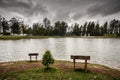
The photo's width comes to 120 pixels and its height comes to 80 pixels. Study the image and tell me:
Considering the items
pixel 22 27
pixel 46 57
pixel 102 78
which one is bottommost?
pixel 102 78

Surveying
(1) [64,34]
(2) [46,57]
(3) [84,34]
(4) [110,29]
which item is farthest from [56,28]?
(2) [46,57]

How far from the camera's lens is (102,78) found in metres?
10.1

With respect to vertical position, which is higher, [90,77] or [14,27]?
[14,27]

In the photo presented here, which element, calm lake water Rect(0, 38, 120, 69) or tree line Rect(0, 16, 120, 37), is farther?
tree line Rect(0, 16, 120, 37)

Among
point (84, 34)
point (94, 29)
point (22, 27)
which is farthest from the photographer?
point (84, 34)

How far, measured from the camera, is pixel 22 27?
112562mm

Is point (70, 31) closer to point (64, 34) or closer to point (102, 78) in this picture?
point (64, 34)

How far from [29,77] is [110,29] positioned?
13816 centimetres

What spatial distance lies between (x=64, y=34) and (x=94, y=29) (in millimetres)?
40355

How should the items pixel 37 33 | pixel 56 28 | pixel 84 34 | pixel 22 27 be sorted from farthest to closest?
pixel 56 28, pixel 84 34, pixel 37 33, pixel 22 27

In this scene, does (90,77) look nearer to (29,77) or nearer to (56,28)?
(29,77)

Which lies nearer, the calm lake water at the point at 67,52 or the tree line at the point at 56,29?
the calm lake water at the point at 67,52

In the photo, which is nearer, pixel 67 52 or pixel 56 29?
pixel 67 52

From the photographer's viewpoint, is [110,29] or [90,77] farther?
[110,29]
